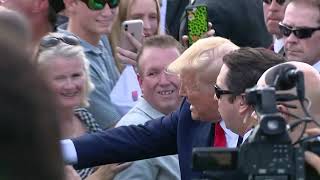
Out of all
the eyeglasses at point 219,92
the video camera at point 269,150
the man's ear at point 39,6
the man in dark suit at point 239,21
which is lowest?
the man in dark suit at point 239,21

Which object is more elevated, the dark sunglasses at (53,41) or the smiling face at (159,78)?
the dark sunglasses at (53,41)

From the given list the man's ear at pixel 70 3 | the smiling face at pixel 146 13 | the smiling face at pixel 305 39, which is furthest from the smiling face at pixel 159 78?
the smiling face at pixel 146 13

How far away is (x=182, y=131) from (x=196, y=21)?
171cm

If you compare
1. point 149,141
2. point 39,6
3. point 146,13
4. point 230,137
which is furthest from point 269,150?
point 146,13

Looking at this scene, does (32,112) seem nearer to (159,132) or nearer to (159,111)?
(159,132)

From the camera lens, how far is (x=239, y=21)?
672cm

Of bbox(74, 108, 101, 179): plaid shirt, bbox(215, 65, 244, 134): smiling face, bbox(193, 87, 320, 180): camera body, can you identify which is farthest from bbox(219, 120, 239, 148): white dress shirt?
bbox(193, 87, 320, 180): camera body

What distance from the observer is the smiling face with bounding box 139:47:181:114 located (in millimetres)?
Result: 5293

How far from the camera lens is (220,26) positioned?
662cm

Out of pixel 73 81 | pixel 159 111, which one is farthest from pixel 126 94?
pixel 73 81

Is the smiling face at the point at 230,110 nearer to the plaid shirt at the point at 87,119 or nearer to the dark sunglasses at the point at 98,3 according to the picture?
the plaid shirt at the point at 87,119

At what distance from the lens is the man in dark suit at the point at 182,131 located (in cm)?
432

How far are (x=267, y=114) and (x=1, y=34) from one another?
5.83 ft

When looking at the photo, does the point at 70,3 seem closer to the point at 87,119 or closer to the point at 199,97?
the point at 87,119
